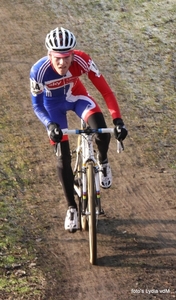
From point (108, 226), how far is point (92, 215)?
1.23m

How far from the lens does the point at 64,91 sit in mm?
7352

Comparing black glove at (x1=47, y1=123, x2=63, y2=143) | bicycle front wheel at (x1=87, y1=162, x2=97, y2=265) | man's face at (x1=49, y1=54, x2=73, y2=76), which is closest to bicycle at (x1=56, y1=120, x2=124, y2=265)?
bicycle front wheel at (x1=87, y1=162, x2=97, y2=265)

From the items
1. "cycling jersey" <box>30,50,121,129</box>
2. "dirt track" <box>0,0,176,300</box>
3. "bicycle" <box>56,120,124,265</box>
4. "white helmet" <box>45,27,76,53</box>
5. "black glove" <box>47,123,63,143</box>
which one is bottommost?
"dirt track" <box>0,0,176,300</box>

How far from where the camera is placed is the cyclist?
22.1 feet

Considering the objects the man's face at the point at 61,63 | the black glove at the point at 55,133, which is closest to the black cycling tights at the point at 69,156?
the black glove at the point at 55,133

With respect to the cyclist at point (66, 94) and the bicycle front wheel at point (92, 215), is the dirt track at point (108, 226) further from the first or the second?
the cyclist at point (66, 94)

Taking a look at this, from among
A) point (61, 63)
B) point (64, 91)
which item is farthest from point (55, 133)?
point (64, 91)

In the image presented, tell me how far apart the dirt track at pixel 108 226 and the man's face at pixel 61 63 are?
2.15m

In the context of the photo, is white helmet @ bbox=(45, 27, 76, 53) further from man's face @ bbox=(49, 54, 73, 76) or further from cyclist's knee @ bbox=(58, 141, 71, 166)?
cyclist's knee @ bbox=(58, 141, 71, 166)

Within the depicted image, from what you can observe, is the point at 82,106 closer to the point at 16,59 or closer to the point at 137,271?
the point at 137,271

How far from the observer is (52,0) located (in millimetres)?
16453

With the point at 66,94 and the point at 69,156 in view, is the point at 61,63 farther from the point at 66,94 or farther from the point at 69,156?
the point at 69,156

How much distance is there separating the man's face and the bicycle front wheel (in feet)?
3.79

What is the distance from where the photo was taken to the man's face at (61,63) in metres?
6.77
